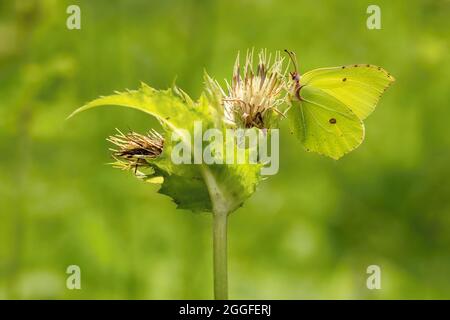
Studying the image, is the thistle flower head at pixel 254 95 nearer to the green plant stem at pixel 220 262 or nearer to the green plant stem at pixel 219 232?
the green plant stem at pixel 219 232

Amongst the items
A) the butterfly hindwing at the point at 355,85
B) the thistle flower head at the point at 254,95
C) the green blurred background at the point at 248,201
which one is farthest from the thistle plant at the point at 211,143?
the green blurred background at the point at 248,201

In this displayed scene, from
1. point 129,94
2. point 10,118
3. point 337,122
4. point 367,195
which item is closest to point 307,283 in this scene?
point 367,195

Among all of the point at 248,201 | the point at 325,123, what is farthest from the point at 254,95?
the point at 248,201

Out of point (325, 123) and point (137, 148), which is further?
point (325, 123)

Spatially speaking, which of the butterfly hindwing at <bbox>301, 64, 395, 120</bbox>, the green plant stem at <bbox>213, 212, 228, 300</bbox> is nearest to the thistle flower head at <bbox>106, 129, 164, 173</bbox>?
the green plant stem at <bbox>213, 212, 228, 300</bbox>

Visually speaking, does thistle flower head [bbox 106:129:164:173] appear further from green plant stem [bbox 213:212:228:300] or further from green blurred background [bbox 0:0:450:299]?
green blurred background [bbox 0:0:450:299]

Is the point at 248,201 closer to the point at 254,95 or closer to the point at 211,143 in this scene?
the point at 254,95
